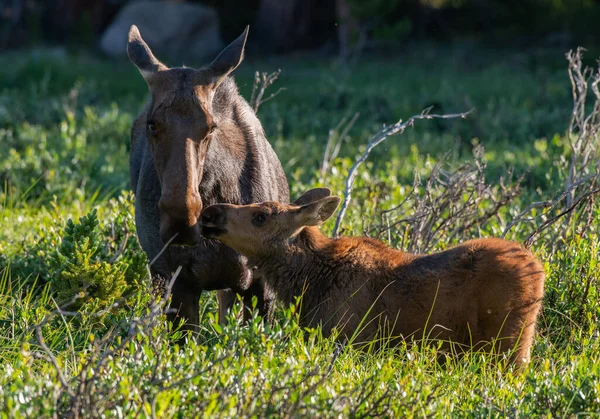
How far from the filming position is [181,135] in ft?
17.2

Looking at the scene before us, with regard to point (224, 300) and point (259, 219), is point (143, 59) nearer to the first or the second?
point (259, 219)

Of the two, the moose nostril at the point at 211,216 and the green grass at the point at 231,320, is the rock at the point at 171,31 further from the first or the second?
the moose nostril at the point at 211,216

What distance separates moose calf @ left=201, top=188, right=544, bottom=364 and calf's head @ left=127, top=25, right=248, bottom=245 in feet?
0.96

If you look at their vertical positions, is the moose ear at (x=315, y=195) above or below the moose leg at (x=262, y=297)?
above

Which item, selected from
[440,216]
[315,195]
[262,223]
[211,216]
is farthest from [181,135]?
[440,216]

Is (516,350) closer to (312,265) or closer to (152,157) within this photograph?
(312,265)

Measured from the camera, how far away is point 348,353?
5.43 metres

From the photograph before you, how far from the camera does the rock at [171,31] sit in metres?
24.0

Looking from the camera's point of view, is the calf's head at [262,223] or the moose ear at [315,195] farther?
the moose ear at [315,195]

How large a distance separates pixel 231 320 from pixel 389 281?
1.16 metres

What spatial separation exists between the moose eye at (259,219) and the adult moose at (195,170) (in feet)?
0.96

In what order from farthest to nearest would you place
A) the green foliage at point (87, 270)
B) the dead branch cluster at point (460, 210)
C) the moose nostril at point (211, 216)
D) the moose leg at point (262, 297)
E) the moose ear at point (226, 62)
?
the dead branch cluster at point (460, 210)
the green foliage at point (87, 270)
the moose leg at point (262, 297)
the moose ear at point (226, 62)
the moose nostril at point (211, 216)

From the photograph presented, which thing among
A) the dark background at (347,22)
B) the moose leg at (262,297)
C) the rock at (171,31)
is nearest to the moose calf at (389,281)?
the moose leg at (262,297)

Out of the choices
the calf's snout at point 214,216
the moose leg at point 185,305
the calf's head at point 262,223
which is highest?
the calf's snout at point 214,216
